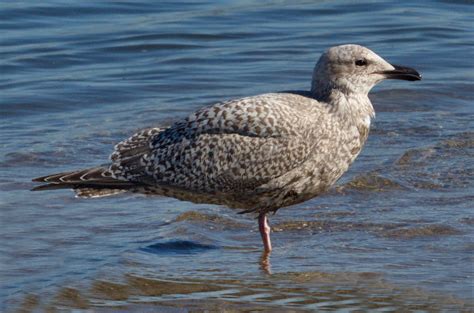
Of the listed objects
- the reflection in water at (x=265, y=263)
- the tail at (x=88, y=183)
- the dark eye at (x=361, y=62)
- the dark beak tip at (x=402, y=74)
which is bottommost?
the reflection in water at (x=265, y=263)

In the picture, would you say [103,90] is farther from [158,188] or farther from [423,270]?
[423,270]

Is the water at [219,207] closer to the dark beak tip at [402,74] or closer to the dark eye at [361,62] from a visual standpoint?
the dark beak tip at [402,74]

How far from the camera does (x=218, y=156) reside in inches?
318

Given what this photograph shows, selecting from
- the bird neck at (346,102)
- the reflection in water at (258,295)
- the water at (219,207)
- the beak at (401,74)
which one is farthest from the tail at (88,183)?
the beak at (401,74)

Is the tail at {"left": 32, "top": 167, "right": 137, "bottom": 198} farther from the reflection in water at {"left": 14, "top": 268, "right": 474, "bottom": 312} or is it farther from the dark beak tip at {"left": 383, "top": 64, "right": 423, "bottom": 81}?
the dark beak tip at {"left": 383, "top": 64, "right": 423, "bottom": 81}

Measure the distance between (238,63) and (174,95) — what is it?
1630mm

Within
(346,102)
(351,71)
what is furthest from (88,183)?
(351,71)

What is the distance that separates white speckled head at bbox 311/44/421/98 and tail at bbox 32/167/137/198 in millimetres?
1435

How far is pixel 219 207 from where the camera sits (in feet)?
30.2

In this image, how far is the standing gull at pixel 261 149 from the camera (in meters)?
7.94

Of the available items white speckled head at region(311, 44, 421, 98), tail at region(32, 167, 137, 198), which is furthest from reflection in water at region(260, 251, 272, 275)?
white speckled head at region(311, 44, 421, 98)

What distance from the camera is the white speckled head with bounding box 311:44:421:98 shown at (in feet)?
26.9

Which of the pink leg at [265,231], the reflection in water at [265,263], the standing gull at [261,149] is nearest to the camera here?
the reflection in water at [265,263]

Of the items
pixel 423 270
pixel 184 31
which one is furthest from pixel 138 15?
pixel 423 270
